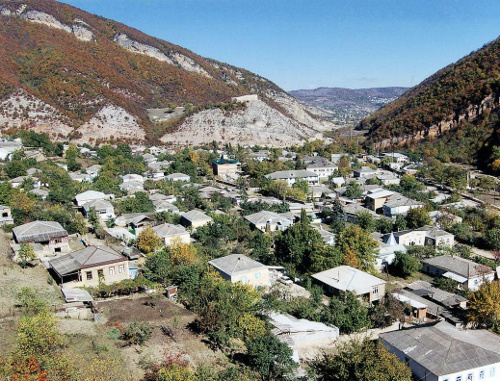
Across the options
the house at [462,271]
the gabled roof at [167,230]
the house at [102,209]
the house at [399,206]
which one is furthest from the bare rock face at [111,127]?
the house at [462,271]

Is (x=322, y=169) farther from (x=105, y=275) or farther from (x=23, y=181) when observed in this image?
(x=105, y=275)

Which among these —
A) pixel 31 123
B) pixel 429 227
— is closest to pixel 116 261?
pixel 429 227

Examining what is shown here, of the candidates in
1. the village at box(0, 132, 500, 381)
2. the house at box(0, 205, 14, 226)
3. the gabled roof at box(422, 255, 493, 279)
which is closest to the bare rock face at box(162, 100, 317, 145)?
the village at box(0, 132, 500, 381)

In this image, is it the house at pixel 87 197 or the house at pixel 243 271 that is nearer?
the house at pixel 243 271

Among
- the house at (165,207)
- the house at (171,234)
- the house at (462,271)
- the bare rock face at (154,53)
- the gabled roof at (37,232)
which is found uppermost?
the bare rock face at (154,53)

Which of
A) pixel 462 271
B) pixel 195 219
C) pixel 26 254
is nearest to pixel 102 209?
pixel 195 219

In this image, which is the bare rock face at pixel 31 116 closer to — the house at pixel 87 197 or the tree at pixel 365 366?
the house at pixel 87 197
